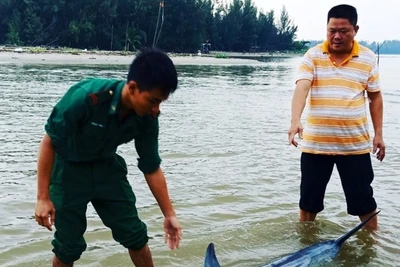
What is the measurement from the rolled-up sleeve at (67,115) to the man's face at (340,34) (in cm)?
217

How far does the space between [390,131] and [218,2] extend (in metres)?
88.6

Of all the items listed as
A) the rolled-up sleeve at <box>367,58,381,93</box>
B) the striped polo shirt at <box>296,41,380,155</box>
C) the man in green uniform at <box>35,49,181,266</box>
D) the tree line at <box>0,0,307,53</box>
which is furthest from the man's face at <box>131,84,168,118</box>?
the tree line at <box>0,0,307,53</box>

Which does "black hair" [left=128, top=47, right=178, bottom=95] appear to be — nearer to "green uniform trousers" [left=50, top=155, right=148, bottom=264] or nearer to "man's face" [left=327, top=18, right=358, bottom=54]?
"green uniform trousers" [left=50, top=155, right=148, bottom=264]

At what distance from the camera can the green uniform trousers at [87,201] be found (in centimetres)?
303

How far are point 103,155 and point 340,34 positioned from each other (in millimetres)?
2140

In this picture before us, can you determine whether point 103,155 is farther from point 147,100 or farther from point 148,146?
point 147,100

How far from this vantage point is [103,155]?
3043mm

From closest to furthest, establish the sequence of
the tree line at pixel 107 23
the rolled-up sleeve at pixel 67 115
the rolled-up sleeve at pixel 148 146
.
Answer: the rolled-up sleeve at pixel 67 115 < the rolled-up sleeve at pixel 148 146 < the tree line at pixel 107 23

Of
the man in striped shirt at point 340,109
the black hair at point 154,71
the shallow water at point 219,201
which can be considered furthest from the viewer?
the shallow water at point 219,201

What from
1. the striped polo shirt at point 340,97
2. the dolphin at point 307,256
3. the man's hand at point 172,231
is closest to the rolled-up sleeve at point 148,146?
the man's hand at point 172,231

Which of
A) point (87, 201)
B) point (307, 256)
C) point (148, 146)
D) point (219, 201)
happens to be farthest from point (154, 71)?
point (219, 201)

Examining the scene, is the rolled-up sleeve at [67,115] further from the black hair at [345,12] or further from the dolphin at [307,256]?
the black hair at [345,12]

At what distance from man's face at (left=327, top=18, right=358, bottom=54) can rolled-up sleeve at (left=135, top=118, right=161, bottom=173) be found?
1.78 meters

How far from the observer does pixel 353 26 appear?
4.02 m
